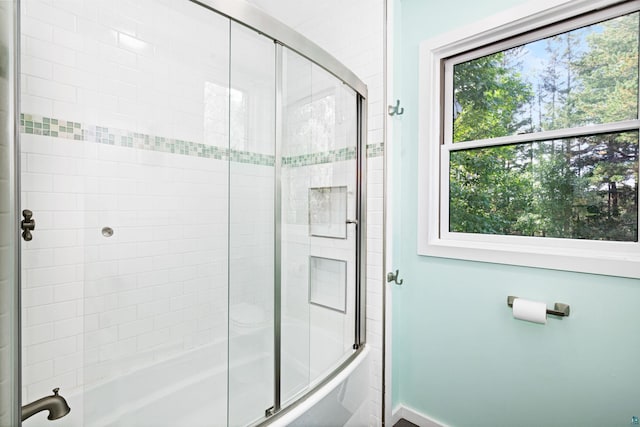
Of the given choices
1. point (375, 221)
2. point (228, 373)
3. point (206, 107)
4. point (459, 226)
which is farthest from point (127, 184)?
point (459, 226)

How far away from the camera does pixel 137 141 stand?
1.22m

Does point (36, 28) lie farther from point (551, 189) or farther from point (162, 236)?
point (551, 189)

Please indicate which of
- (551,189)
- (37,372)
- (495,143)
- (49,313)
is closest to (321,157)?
(495,143)

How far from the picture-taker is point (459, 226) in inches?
63.7

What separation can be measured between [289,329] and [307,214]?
484 mm

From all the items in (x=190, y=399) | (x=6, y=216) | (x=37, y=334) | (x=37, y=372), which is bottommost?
(x=190, y=399)

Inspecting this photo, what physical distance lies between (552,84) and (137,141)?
5.99 ft

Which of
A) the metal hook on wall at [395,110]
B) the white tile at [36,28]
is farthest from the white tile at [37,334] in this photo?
the metal hook on wall at [395,110]

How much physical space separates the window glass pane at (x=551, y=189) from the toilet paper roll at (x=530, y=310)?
0.33 meters

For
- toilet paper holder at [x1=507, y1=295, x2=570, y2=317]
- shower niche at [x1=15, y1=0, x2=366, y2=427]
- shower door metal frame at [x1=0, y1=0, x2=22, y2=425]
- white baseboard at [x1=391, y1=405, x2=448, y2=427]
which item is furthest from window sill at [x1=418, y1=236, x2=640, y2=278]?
shower door metal frame at [x1=0, y1=0, x2=22, y2=425]

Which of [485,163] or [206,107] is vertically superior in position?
[206,107]

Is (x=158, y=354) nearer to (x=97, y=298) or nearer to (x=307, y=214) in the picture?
(x=97, y=298)

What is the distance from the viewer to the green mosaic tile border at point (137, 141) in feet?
3.64

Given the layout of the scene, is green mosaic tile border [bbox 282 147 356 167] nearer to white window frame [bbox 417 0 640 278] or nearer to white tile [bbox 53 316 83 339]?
white window frame [bbox 417 0 640 278]
